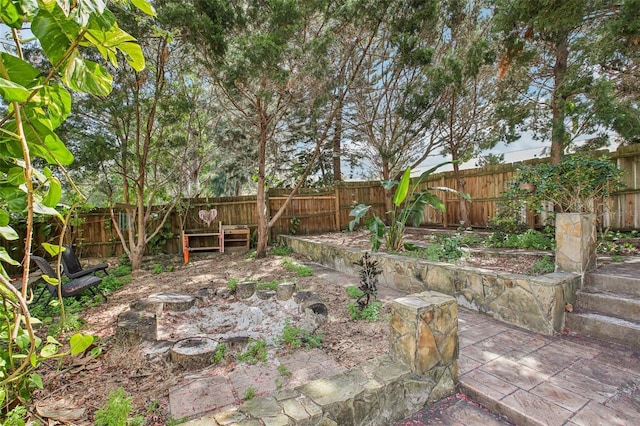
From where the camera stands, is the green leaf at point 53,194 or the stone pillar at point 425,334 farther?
the stone pillar at point 425,334

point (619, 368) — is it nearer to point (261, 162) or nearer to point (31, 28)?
point (31, 28)

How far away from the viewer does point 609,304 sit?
3.12m

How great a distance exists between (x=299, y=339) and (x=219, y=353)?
771 millimetres

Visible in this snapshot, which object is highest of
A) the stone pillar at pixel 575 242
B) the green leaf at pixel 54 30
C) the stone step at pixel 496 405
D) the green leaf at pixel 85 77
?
the green leaf at pixel 54 30

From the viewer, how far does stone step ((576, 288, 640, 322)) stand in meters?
2.97

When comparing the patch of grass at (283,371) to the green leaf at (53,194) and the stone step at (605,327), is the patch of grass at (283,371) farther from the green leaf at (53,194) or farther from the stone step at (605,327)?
the stone step at (605,327)

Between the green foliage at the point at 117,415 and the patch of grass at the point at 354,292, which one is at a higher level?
the patch of grass at the point at 354,292

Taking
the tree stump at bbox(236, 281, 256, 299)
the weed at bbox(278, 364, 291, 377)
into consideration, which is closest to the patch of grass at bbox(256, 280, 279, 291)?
the tree stump at bbox(236, 281, 256, 299)

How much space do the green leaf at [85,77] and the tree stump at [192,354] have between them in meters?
2.45

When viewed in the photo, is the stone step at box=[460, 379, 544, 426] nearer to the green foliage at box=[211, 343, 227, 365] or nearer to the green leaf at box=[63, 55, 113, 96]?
the green foliage at box=[211, 343, 227, 365]

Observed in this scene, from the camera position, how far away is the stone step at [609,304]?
2969 millimetres

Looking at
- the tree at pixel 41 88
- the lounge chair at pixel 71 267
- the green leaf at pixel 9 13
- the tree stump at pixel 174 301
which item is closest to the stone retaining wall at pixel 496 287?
the tree stump at pixel 174 301

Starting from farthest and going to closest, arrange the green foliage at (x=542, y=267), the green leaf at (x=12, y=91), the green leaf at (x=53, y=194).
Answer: the green foliage at (x=542, y=267) < the green leaf at (x=53, y=194) < the green leaf at (x=12, y=91)

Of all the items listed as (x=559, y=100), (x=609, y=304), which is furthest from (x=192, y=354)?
(x=559, y=100)
